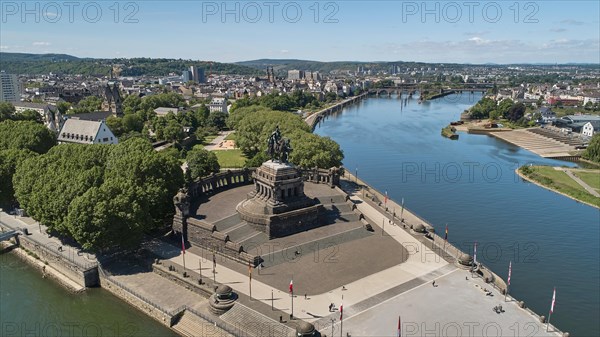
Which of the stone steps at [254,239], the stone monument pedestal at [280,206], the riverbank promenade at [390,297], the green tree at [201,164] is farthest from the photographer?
the green tree at [201,164]

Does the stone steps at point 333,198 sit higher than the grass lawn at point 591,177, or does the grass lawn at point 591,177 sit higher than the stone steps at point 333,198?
the stone steps at point 333,198

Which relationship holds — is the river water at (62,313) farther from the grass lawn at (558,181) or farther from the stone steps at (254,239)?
the grass lawn at (558,181)

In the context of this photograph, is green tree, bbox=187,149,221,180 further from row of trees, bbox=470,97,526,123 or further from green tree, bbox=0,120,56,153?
row of trees, bbox=470,97,526,123

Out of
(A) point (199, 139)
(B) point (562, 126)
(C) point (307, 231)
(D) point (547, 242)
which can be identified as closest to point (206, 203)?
(C) point (307, 231)

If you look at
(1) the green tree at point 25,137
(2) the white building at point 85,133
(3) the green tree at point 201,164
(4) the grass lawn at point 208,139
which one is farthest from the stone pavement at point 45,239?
(4) the grass lawn at point 208,139

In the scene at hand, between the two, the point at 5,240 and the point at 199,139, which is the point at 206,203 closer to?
the point at 5,240
